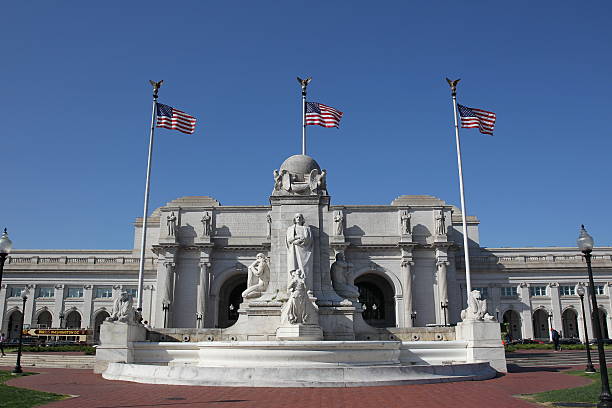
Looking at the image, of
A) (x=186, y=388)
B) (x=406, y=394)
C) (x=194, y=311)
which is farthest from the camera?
(x=194, y=311)

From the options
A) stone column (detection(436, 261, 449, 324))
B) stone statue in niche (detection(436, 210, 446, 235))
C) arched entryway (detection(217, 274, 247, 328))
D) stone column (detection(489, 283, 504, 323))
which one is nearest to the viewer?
stone column (detection(436, 261, 449, 324))

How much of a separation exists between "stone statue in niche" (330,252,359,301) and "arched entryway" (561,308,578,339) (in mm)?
63132

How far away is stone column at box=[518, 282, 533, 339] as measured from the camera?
236 ft

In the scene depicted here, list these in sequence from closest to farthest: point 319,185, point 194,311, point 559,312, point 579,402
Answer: point 579,402 → point 319,185 → point 194,311 → point 559,312

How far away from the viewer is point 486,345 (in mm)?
22484

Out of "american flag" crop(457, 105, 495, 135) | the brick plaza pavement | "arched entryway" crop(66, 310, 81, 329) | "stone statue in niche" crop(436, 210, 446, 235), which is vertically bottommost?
the brick plaza pavement

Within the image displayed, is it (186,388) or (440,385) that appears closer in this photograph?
(186,388)

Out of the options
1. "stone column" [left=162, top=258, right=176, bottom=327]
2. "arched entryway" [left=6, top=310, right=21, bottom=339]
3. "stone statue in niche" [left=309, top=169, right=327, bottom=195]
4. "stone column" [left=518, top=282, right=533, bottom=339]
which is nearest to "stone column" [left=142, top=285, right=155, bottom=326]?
"stone column" [left=162, top=258, right=176, bottom=327]

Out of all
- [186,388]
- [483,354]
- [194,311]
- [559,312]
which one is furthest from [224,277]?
[186,388]

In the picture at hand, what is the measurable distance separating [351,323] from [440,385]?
21.3ft

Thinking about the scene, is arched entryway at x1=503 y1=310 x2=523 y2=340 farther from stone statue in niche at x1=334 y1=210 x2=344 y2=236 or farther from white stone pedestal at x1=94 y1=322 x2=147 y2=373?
white stone pedestal at x1=94 y1=322 x2=147 y2=373

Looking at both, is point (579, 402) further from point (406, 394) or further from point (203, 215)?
point (203, 215)

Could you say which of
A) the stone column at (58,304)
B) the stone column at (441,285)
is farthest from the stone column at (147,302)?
the stone column at (441,285)

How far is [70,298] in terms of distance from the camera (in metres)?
73.9
